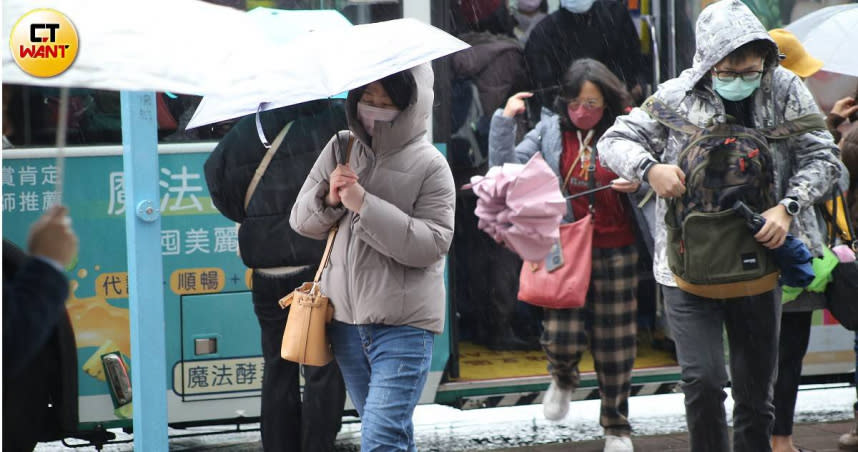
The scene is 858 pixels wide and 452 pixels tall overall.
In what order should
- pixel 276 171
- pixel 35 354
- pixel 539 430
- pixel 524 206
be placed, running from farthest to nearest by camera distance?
pixel 539 430 → pixel 524 206 → pixel 276 171 → pixel 35 354

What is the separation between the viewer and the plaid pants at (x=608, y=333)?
548 cm

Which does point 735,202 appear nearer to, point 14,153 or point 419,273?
point 419,273

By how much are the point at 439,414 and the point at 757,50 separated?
336cm

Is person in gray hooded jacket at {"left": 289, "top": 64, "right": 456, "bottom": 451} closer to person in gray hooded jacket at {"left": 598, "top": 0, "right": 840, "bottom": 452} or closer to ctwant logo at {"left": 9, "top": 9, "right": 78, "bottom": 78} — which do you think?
person in gray hooded jacket at {"left": 598, "top": 0, "right": 840, "bottom": 452}

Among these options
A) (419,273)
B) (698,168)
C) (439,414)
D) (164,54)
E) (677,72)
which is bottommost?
(439,414)

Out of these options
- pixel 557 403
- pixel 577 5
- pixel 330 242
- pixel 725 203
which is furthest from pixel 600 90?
pixel 330 242

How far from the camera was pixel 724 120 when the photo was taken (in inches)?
152

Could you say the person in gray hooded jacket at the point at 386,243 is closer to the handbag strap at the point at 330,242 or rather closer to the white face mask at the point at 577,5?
the handbag strap at the point at 330,242

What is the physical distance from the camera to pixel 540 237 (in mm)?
5191

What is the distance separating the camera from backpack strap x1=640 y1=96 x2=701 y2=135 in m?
3.87

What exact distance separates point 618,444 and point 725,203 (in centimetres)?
191

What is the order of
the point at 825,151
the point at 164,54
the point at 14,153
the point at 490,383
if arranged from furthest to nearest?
1. the point at 490,383
2. the point at 14,153
3. the point at 825,151
4. the point at 164,54

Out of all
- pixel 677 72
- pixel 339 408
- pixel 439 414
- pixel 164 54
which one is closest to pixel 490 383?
pixel 439 414

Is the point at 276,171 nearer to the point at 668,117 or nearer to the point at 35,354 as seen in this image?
the point at 668,117
